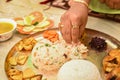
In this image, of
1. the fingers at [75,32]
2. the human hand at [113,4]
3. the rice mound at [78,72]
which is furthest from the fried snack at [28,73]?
the human hand at [113,4]

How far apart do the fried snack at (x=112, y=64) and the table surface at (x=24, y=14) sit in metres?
0.19

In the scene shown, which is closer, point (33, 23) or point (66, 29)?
point (66, 29)

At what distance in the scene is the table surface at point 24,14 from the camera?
3.71 feet

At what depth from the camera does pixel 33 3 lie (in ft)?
4.74

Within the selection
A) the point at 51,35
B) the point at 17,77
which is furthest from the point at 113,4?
the point at 17,77

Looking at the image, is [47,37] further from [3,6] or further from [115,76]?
[3,6]

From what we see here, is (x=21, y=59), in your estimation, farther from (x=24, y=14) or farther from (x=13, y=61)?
(x=24, y=14)

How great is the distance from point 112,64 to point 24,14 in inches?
23.8

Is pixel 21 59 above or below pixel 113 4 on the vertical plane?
below

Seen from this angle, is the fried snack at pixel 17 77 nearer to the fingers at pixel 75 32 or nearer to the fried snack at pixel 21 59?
the fried snack at pixel 21 59

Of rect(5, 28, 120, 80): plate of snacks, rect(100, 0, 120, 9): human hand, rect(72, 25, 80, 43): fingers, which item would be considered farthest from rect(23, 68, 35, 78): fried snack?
rect(100, 0, 120, 9): human hand

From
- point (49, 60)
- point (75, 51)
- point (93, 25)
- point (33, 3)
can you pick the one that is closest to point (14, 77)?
point (49, 60)

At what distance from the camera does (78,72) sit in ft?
2.81

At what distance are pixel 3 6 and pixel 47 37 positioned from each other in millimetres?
496
